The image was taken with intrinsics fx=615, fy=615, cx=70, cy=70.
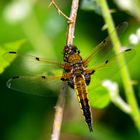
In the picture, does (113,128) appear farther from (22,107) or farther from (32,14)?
(32,14)

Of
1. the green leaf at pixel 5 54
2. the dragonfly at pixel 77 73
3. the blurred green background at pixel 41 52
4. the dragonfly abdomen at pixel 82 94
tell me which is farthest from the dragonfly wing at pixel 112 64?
the blurred green background at pixel 41 52

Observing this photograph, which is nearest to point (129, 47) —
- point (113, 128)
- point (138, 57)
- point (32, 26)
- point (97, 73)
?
point (97, 73)

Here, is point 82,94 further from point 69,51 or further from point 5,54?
point 5,54

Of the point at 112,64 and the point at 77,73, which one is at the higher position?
the point at 112,64

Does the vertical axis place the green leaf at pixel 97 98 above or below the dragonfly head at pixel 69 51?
below

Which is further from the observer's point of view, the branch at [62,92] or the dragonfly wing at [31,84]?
the dragonfly wing at [31,84]

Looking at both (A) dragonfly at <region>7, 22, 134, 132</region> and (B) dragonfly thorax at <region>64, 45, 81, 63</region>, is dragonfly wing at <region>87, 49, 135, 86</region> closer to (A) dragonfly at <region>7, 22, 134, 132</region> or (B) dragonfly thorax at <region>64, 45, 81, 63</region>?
(A) dragonfly at <region>7, 22, 134, 132</region>

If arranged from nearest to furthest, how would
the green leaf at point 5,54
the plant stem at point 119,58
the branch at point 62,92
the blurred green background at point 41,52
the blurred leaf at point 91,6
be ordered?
the branch at point 62,92 < the green leaf at point 5,54 < the plant stem at point 119,58 < the blurred leaf at point 91,6 < the blurred green background at point 41,52

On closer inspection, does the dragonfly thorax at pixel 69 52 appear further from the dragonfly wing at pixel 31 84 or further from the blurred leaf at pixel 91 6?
the blurred leaf at pixel 91 6

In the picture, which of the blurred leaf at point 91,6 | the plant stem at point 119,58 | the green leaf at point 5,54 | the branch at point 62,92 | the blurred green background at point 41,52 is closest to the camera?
the branch at point 62,92

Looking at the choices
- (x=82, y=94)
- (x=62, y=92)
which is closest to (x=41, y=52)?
(x=82, y=94)
